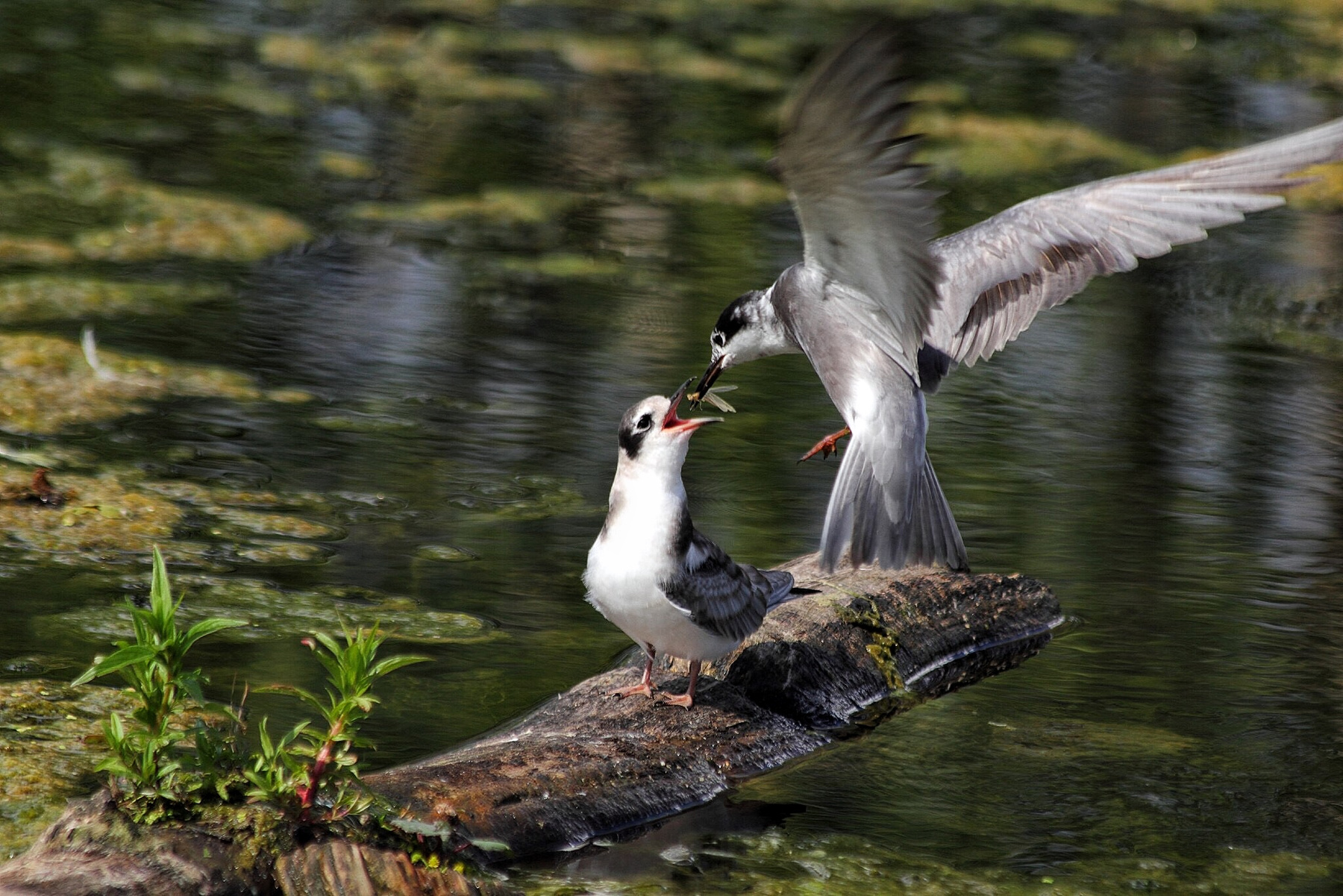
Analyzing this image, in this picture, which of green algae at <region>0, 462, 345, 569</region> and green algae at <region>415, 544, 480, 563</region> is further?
green algae at <region>415, 544, 480, 563</region>

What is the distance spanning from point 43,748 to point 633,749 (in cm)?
127

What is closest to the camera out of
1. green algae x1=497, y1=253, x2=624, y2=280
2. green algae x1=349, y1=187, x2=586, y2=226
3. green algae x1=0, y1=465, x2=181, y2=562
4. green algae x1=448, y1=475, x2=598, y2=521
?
green algae x1=0, y1=465, x2=181, y2=562

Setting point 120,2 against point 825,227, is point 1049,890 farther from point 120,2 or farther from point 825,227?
point 120,2

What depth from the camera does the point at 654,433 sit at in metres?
3.77

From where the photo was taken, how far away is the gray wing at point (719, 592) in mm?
3607

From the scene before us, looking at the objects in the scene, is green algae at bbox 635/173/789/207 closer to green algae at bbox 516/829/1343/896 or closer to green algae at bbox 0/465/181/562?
green algae at bbox 0/465/181/562

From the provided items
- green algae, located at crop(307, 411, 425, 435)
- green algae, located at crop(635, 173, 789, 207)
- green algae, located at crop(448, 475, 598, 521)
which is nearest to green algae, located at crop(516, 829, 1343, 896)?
green algae, located at crop(448, 475, 598, 521)

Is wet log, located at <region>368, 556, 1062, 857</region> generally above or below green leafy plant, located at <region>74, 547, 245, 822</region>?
below

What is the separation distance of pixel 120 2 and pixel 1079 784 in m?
10.1

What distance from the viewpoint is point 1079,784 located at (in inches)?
158

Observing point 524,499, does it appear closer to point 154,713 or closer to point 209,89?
point 154,713

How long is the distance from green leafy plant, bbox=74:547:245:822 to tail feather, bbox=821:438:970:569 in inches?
72.1

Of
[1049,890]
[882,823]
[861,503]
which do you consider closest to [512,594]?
[861,503]

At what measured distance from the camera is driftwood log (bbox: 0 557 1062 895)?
8.53 feet
